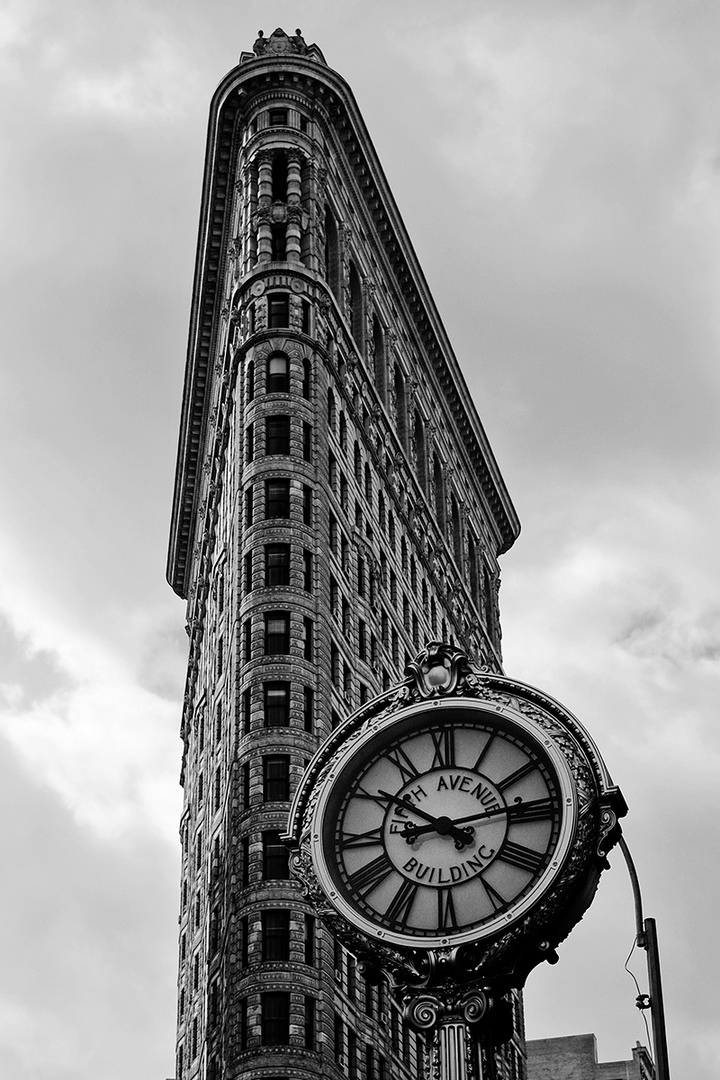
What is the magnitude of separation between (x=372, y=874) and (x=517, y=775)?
65.5 inches

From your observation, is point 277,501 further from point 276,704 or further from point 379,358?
point 379,358

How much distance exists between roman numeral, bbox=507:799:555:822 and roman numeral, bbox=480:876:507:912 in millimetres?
655

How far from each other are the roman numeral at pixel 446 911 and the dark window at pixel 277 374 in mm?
67126

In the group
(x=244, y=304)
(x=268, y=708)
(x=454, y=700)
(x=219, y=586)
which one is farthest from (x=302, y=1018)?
(x=454, y=700)

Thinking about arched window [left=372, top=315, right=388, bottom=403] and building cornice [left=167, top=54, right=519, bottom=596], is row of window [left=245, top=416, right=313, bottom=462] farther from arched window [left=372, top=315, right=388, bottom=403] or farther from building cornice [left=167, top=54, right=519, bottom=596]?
building cornice [left=167, top=54, right=519, bottom=596]

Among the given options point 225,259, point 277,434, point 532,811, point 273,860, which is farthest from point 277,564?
point 532,811

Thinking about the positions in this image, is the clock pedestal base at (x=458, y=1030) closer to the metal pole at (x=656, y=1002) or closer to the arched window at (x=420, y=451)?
the metal pole at (x=656, y=1002)

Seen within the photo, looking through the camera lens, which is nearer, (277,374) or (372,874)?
(372,874)

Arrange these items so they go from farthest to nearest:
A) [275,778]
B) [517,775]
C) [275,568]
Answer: [275,568] < [275,778] < [517,775]

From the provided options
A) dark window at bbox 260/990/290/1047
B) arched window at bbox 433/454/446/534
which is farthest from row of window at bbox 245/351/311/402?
dark window at bbox 260/990/290/1047

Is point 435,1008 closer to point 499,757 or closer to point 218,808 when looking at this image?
point 499,757

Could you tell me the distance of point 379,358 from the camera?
101750 millimetres

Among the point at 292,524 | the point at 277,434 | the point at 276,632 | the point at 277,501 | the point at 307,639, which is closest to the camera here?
the point at 276,632

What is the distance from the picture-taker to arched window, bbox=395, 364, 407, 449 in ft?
341
